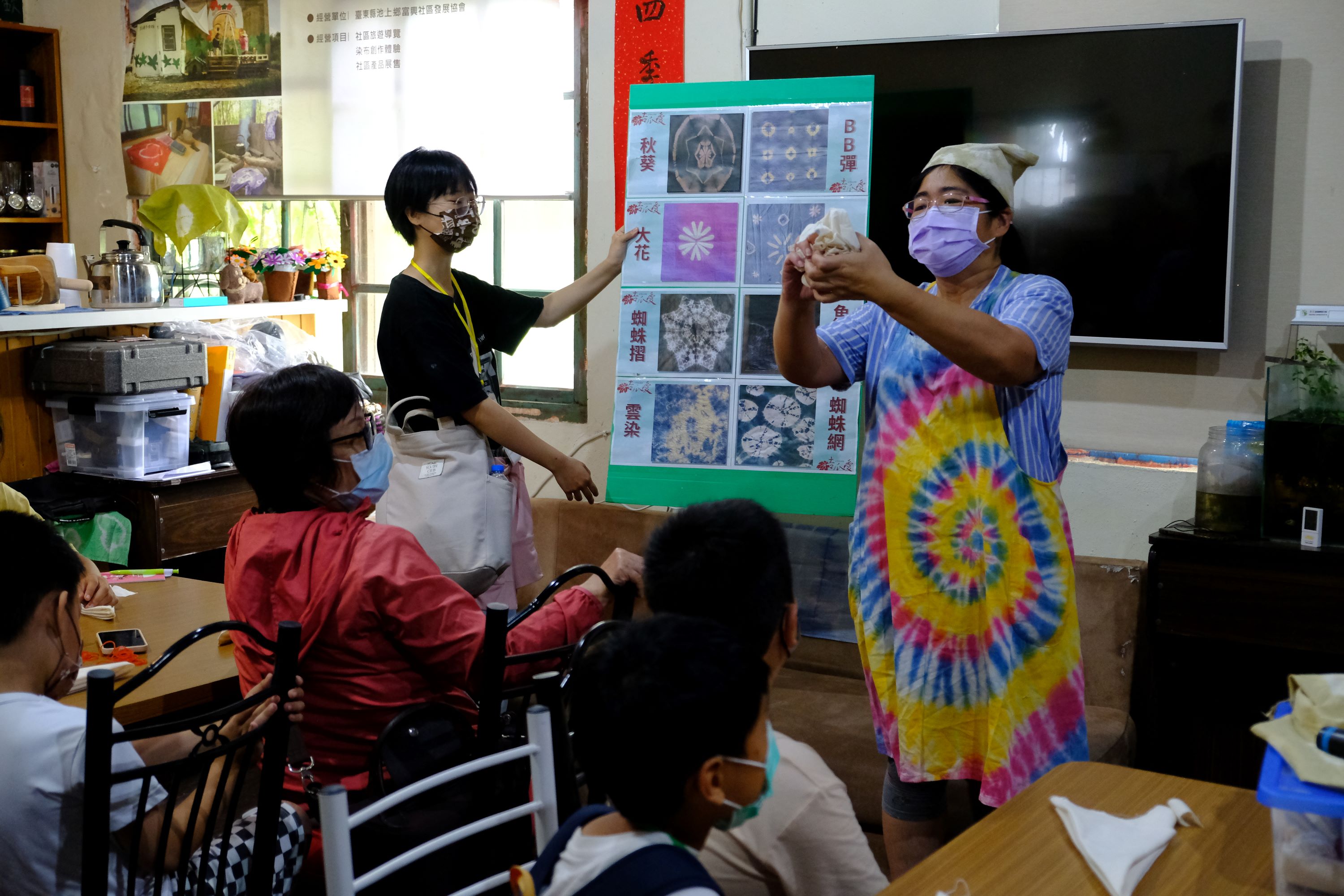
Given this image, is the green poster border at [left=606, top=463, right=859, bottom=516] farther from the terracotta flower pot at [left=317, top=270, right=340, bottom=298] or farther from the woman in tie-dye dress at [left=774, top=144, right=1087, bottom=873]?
the terracotta flower pot at [left=317, top=270, right=340, bottom=298]

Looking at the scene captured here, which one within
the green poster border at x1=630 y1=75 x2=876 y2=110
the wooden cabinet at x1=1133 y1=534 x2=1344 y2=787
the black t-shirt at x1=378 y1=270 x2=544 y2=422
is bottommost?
the wooden cabinet at x1=1133 y1=534 x2=1344 y2=787

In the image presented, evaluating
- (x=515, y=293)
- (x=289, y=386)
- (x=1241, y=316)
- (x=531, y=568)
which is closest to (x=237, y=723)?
(x=289, y=386)

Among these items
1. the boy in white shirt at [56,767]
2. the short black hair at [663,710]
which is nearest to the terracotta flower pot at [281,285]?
the boy in white shirt at [56,767]

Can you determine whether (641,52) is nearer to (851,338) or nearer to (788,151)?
(788,151)

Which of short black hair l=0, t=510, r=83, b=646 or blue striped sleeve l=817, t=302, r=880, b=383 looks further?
blue striped sleeve l=817, t=302, r=880, b=383

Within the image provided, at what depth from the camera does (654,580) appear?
123 centimetres

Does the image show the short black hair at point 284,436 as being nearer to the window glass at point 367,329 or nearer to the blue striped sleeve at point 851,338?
the blue striped sleeve at point 851,338

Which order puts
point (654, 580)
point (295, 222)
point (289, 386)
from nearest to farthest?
point (654, 580) < point (289, 386) < point (295, 222)

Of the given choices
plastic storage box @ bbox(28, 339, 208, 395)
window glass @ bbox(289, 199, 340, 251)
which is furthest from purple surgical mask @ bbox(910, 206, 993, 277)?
window glass @ bbox(289, 199, 340, 251)

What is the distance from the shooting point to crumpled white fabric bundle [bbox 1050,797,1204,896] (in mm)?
1146

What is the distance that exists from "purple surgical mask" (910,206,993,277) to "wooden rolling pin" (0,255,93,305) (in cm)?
295

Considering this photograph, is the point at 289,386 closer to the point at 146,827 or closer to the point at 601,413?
the point at 146,827

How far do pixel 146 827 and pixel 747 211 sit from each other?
192cm

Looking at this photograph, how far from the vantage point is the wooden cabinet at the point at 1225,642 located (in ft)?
7.69
